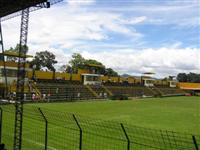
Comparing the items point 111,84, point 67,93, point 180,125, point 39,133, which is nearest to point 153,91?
point 111,84

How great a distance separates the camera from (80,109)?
3941 centimetres

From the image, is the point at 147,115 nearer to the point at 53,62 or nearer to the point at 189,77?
the point at 53,62

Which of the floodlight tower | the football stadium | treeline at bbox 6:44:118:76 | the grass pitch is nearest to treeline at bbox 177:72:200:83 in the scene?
the football stadium

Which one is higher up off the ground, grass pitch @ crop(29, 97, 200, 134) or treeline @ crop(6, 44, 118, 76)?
treeline @ crop(6, 44, 118, 76)

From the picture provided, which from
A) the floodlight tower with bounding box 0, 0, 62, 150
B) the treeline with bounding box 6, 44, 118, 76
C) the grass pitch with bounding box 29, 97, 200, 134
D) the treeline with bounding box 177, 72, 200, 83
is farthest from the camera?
the treeline with bounding box 177, 72, 200, 83

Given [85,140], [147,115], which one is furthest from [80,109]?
[85,140]

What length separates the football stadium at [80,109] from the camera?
53.6 feet

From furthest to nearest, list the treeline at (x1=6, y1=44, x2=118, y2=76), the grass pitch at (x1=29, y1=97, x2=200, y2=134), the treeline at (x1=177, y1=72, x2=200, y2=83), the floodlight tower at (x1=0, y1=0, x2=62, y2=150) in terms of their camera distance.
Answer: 1. the treeline at (x1=177, y1=72, x2=200, y2=83)
2. the treeline at (x1=6, y1=44, x2=118, y2=76)
3. the grass pitch at (x1=29, y1=97, x2=200, y2=134)
4. the floodlight tower at (x1=0, y1=0, x2=62, y2=150)

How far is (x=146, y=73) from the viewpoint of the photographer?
12850 cm

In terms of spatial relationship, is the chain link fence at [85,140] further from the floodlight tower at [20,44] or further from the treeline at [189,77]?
the treeline at [189,77]

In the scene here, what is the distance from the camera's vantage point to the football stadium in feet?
53.6

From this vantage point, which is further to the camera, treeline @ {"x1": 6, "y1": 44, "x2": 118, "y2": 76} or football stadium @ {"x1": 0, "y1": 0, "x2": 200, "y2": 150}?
treeline @ {"x1": 6, "y1": 44, "x2": 118, "y2": 76}

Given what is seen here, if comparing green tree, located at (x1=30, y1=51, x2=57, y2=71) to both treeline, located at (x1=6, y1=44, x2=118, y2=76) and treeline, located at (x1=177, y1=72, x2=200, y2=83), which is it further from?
treeline, located at (x1=177, y1=72, x2=200, y2=83)

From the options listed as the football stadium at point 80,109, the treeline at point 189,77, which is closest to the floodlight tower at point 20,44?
the football stadium at point 80,109
